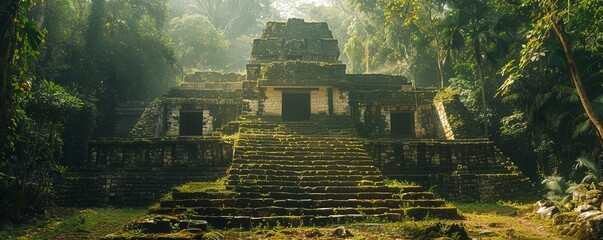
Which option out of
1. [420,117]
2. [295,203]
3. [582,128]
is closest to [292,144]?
[295,203]

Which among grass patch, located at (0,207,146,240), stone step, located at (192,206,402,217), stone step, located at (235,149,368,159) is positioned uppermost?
stone step, located at (235,149,368,159)

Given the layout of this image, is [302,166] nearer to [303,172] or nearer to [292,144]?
[303,172]

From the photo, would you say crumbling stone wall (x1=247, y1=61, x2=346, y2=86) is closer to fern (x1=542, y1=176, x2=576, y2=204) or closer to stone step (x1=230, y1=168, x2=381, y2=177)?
stone step (x1=230, y1=168, x2=381, y2=177)

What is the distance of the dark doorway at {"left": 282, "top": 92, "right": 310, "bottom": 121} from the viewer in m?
18.0

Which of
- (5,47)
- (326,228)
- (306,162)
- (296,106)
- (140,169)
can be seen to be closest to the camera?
(5,47)

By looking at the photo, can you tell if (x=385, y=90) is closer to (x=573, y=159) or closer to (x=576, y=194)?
(x=573, y=159)

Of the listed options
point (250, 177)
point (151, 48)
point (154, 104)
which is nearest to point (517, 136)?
point (250, 177)

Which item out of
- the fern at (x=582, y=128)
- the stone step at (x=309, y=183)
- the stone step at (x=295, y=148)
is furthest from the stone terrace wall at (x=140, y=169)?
the fern at (x=582, y=128)

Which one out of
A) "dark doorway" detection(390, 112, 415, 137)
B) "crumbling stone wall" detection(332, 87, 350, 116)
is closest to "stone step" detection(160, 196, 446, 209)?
"crumbling stone wall" detection(332, 87, 350, 116)

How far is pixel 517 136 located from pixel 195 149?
44.1 feet

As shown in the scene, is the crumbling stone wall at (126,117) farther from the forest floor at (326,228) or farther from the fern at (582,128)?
the fern at (582,128)

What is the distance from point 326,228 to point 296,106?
10.2 meters

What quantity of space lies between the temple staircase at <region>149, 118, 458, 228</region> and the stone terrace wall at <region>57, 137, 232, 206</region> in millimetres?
1448

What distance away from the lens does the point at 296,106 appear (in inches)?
719
